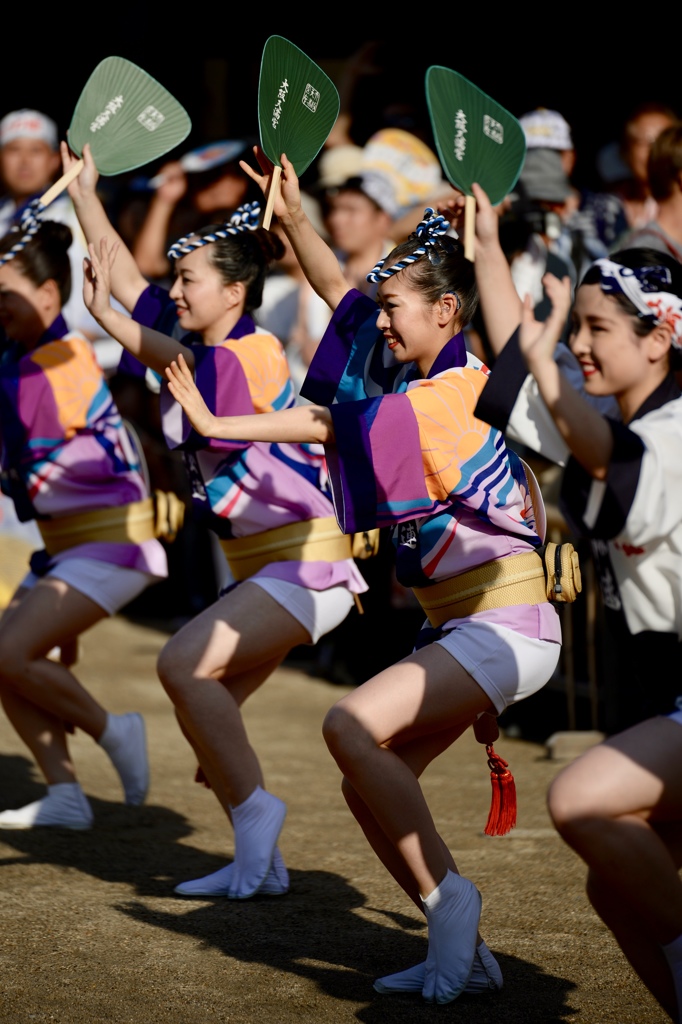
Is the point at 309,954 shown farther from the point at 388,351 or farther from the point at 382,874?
the point at 388,351

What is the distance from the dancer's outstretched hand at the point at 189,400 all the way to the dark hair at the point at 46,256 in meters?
1.60

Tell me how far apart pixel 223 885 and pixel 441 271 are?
170 cm

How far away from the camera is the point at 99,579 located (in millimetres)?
4113

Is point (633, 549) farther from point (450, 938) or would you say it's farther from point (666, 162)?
point (666, 162)

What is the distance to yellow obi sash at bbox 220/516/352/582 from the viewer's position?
361 cm

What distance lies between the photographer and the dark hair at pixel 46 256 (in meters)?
4.19

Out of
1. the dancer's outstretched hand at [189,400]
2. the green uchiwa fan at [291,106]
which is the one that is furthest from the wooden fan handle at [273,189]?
the dancer's outstretched hand at [189,400]

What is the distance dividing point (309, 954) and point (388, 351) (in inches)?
54.6

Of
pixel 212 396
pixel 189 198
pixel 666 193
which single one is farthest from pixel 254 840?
pixel 189 198

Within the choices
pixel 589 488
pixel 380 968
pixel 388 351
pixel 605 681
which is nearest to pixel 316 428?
pixel 388 351

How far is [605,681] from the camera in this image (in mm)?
4887

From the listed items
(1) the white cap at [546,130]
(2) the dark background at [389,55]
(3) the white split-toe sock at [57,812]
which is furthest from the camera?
(2) the dark background at [389,55]

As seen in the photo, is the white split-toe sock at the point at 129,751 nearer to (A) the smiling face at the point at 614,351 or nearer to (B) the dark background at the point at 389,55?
(A) the smiling face at the point at 614,351

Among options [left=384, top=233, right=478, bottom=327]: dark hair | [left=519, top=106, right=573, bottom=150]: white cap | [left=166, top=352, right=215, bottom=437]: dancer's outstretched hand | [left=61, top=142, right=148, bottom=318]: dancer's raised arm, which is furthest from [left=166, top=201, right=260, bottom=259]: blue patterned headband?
Result: [left=519, top=106, right=573, bottom=150]: white cap
